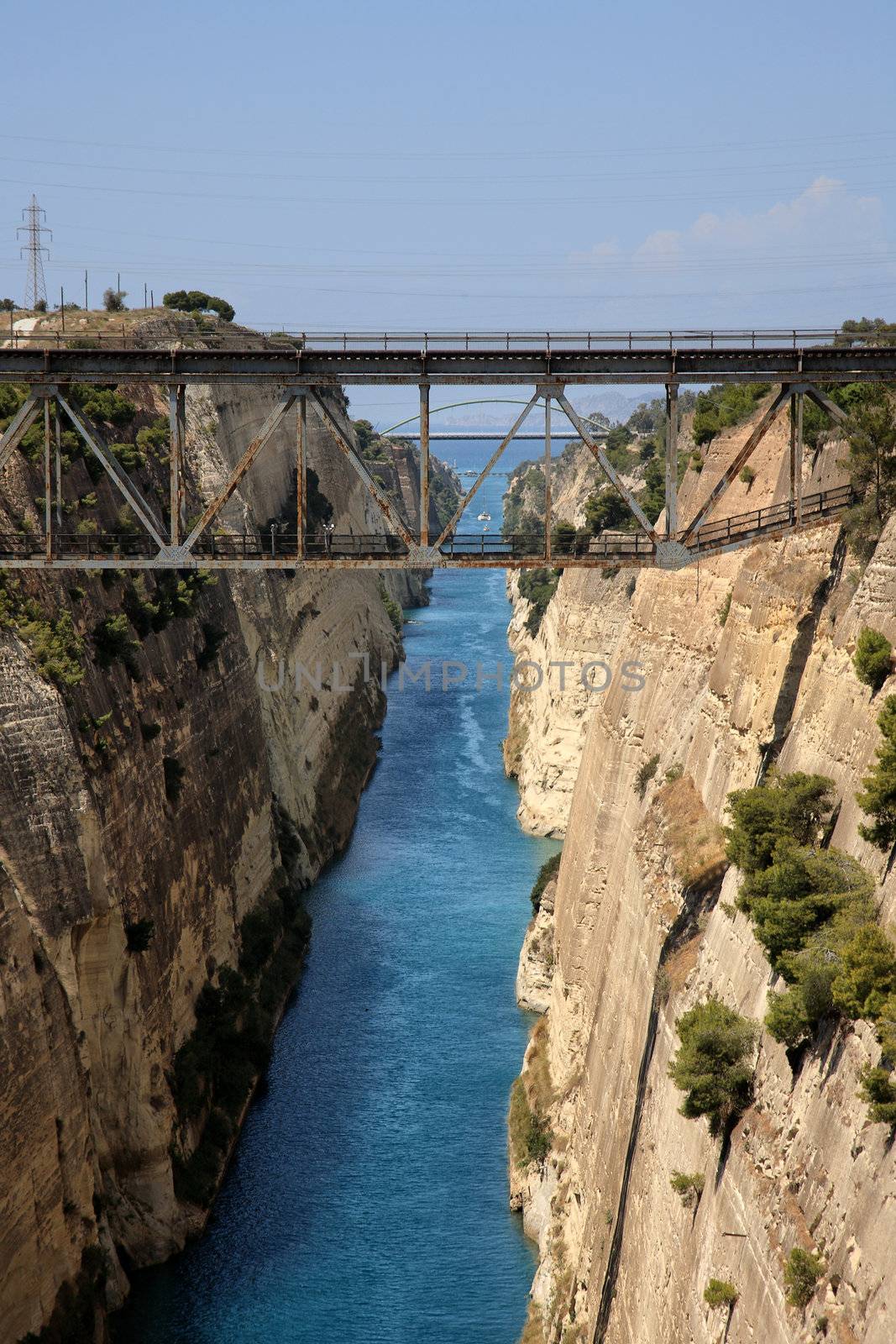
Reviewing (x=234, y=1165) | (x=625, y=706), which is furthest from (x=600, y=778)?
(x=234, y=1165)

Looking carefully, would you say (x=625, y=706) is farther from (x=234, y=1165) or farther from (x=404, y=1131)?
(x=234, y=1165)

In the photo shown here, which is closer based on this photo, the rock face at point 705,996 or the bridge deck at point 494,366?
the rock face at point 705,996

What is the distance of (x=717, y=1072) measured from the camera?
1967cm

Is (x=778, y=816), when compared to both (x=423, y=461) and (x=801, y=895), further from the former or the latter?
(x=423, y=461)

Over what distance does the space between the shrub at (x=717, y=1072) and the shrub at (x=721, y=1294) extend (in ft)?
6.78

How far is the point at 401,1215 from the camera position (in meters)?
32.2

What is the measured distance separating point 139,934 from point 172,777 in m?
5.20

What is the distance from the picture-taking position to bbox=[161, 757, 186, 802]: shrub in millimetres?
35250

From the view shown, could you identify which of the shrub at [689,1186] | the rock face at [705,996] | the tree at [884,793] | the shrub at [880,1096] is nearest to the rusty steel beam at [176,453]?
the rock face at [705,996]

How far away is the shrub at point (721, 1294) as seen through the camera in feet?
58.7

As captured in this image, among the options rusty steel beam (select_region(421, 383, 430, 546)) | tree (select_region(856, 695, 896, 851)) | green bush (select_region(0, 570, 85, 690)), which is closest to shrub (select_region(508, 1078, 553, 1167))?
green bush (select_region(0, 570, 85, 690))

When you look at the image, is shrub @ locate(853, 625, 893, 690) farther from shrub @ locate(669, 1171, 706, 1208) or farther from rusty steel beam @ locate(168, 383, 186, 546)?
rusty steel beam @ locate(168, 383, 186, 546)

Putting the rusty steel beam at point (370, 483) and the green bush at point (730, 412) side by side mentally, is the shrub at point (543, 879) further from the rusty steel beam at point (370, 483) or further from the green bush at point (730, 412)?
the rusty steel beam at point (370, 483)

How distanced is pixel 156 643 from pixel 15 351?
13059 millimetres
